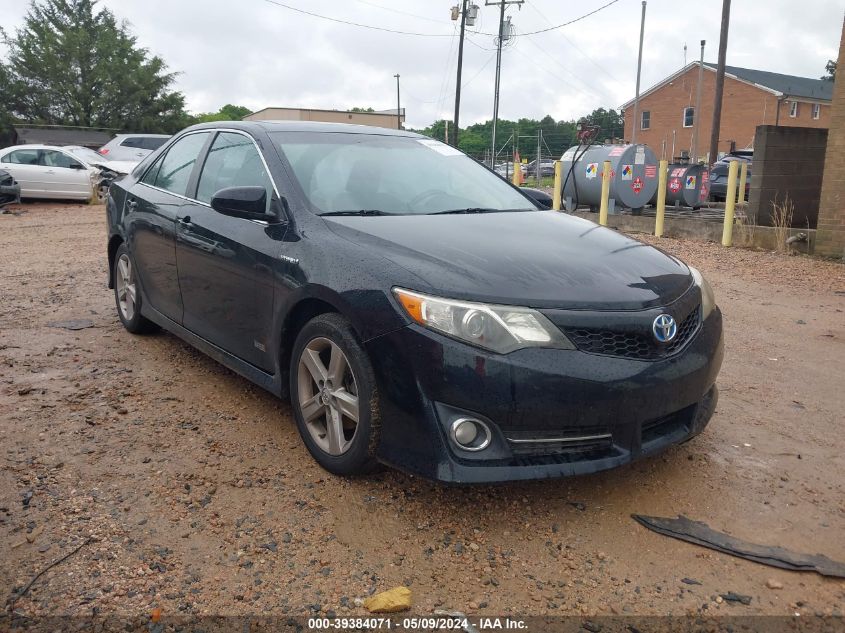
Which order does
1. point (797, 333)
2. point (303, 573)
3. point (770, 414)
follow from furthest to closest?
point (797, 333), point (770, 414), point (303, 573)

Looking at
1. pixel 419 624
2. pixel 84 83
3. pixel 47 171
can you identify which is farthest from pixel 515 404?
pixel 84 83

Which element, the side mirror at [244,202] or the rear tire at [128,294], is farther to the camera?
the rear tire at [128,294]

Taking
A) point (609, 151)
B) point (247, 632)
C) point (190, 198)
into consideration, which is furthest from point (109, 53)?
point (247, 632)

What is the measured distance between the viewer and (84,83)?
44.2 metres

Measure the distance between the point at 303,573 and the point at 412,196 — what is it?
209 centimetres

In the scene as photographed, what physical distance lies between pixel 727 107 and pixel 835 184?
48997mm

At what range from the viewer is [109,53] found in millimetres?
44812

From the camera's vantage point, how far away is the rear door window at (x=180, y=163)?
4809mm

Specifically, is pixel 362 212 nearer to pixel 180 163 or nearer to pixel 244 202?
pixel 244 202

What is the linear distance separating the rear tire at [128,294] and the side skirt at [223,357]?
0.26 m

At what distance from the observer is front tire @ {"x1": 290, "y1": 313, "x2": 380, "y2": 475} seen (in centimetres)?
305

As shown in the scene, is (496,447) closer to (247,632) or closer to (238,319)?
(247,632)

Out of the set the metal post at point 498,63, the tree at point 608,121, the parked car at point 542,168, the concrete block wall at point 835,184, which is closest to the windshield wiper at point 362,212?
the concrete block wall at point 835,184

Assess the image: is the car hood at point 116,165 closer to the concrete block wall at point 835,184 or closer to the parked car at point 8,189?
the parked car at point 8,189
